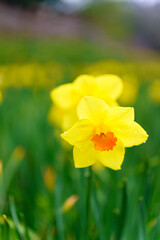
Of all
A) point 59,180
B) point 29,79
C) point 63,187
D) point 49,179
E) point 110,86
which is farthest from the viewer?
point 29,79

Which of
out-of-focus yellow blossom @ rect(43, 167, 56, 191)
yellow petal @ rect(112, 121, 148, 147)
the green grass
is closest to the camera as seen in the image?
yellow petal @ rect(112, 121, 148, 147)

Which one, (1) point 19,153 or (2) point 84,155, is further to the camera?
(1) point 19,153

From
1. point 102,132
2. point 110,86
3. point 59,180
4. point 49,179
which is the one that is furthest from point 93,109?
point 49,179

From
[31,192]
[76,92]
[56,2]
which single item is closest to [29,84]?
[31,192]

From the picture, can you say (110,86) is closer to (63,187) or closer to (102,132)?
(102,132)

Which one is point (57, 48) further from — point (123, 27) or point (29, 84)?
point (123, 27)

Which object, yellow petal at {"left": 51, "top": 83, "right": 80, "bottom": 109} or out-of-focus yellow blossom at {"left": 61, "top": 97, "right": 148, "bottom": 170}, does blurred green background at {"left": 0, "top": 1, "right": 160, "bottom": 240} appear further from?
yellow petal at {"left": 51, "top": 83, "right": 80, "bottom": 109}

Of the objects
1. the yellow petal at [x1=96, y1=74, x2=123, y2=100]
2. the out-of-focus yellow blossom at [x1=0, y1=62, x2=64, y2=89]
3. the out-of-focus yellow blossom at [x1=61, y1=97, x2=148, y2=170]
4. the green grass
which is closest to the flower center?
the out-of-focus yellow blossom at [x1=61, y1=97, x2=148, y2=170]
